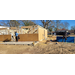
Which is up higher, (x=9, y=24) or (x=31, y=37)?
(x=9, y=24)

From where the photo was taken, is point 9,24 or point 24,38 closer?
point 24,38

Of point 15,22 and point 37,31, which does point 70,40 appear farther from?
point 15,22

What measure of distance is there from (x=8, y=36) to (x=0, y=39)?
6.42 feet

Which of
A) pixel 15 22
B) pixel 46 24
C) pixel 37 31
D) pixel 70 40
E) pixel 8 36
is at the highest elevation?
pixel 15 22
